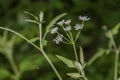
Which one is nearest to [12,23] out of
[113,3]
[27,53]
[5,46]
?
[27,53]

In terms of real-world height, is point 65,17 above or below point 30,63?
above

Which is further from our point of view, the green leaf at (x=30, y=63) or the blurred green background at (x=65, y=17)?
the blurred green background at (x=65, y=17)

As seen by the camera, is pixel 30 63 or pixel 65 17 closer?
pixel 30 63

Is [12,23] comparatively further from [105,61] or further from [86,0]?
[105,61]

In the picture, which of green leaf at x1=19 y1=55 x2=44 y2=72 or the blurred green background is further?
the blurred green background
